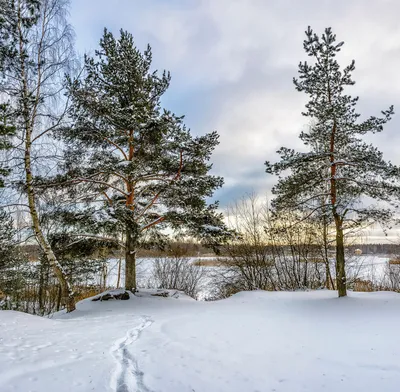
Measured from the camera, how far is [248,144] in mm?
12539

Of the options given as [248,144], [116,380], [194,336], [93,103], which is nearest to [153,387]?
[116,380]

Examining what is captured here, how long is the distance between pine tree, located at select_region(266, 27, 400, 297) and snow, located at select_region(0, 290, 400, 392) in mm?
2691

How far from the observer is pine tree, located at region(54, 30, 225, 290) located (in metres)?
8.62

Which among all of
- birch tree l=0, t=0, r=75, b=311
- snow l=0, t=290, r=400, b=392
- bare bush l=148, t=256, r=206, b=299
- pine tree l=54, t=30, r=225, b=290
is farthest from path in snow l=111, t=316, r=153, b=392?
bare bush l=148, t=256, r=206, b=299

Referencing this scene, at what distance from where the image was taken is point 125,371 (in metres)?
3.16

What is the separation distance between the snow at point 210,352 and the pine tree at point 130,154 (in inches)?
130

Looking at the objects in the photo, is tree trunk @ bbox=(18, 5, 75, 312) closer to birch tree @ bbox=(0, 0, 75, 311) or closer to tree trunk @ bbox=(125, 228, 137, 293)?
birch tree @ bbox=(0, 0, 75, 311)

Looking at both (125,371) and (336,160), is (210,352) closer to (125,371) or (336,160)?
(125,371)

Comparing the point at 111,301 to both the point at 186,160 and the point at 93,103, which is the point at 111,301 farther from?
the point at 93,103

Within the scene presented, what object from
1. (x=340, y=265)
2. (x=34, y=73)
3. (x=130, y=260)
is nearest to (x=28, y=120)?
(x=34, y=73)

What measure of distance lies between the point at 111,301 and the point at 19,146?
5.98 meters

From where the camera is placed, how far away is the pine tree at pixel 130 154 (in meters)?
8.62

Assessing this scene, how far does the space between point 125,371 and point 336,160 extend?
823 cm

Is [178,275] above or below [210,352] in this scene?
below
